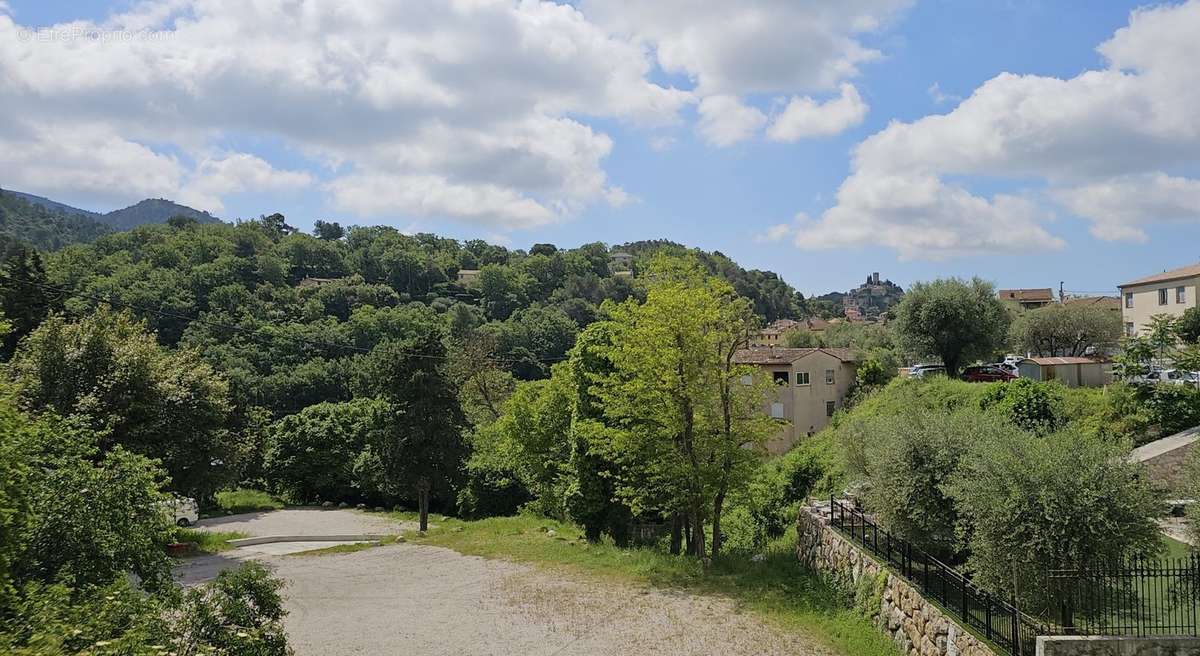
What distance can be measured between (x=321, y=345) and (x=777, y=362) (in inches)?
1969

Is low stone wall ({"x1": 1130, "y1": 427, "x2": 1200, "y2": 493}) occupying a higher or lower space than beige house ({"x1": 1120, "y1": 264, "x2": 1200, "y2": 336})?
lower

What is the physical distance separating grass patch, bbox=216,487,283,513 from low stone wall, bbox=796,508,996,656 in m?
31.3

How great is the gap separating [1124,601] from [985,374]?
2625cm

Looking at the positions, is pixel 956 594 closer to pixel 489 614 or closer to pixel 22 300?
pixel 489 614

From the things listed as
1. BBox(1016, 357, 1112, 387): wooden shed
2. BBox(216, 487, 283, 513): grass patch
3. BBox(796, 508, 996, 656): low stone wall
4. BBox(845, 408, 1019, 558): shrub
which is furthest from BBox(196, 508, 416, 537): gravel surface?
BBox(1016, 357, 1112, 387): wooden shed

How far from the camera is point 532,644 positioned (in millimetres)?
14305

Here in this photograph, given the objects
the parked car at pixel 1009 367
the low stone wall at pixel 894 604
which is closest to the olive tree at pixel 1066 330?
the parked car at pixel 1009 367

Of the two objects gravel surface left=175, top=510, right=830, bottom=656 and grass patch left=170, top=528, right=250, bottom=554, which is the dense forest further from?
gravel surface left=175, top=510, right=830, bottom=656

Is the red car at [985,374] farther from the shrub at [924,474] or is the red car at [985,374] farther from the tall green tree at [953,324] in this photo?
the shrub at [924,474]

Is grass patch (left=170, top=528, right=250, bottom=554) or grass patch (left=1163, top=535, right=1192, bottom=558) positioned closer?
grass patch (left=1163, top=535, right=1192, bottom=558)

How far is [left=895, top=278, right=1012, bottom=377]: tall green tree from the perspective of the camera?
3534 cm

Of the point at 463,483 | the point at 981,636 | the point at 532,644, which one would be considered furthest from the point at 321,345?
the point at 981,636

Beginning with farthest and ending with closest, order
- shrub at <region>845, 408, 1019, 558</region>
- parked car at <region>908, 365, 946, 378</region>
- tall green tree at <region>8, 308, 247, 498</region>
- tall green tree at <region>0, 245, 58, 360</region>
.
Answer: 1. tall green tree at <region>0, 245, 58, 360</region>
2. parked car at <region>908, 365, 946, 378</region>
3. tall green tree at <region>8, 308, 247, 498</region>
4. shrub at <region>845, 408, 1019, 558</region>

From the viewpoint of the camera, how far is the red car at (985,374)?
34.0m
